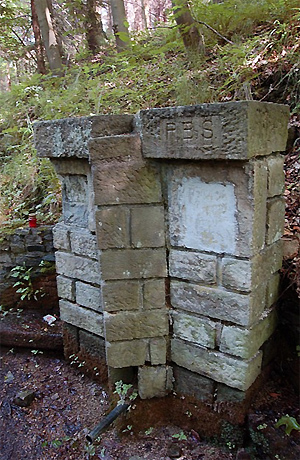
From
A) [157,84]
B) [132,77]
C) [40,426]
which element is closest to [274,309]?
[40,426]

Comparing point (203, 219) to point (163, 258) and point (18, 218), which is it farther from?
point (18, 218)

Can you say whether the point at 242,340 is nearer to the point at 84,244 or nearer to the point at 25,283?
the point at 84,244

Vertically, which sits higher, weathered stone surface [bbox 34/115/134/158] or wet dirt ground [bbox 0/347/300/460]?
weathered stone surface [bbox 34/115/134/158]

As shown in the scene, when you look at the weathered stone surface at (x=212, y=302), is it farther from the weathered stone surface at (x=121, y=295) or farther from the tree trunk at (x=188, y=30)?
the tree trunk at (x=188, y=30)

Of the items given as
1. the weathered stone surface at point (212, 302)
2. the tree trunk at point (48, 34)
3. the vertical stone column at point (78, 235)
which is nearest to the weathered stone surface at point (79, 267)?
the vertical stone column at point (78, 235)

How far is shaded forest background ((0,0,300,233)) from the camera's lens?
3.85 meters

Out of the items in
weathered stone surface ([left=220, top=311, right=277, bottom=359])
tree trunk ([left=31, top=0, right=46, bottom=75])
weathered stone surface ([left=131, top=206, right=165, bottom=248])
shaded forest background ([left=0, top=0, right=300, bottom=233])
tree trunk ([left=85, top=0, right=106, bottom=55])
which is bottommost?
weathered stone surface ([left=220, top=311, right=277, bottom=359])

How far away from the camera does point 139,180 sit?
1962 millimetres

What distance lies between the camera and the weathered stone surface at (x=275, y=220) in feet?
6.39

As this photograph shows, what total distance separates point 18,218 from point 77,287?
217 centimetres

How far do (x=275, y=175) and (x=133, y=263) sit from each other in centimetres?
94

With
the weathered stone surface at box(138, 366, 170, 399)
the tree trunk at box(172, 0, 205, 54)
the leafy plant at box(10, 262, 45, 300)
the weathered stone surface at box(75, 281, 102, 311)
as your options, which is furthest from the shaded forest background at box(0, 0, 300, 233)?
the weathered stone surface at box(75, 281, 102, 311)

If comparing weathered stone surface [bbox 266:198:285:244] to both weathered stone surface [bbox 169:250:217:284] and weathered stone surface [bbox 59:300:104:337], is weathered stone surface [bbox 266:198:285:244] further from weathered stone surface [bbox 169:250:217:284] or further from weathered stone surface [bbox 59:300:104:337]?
weathered stone surface [bbox 59:300:104:337]

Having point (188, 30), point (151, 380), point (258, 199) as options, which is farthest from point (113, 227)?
point (188, 30)
